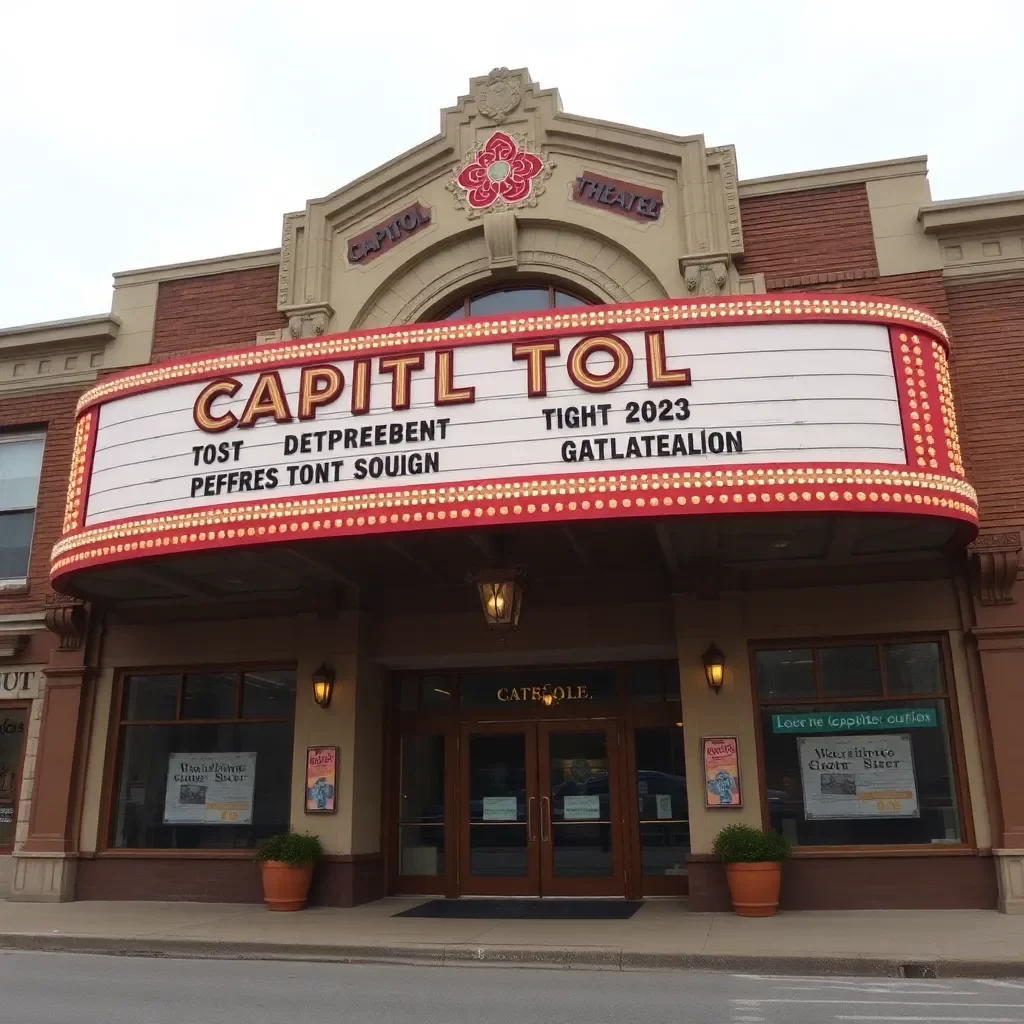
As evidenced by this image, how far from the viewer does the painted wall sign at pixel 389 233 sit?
14.9 metres

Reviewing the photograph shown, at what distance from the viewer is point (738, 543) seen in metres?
11.8

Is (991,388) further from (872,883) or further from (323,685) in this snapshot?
(323,685)

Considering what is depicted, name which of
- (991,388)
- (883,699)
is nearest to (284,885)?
(883,699)

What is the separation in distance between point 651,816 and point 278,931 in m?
5.16

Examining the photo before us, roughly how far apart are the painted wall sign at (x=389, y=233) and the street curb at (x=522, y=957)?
31.8 ft

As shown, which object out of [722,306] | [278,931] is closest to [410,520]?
[722,306]

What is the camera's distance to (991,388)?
1251 centimetres

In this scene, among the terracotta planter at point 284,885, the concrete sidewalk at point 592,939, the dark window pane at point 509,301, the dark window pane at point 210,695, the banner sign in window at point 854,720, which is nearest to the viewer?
the concrete sidewalk at point 592,939

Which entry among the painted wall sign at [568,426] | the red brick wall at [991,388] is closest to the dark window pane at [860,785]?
the red brick wall at [991,388]

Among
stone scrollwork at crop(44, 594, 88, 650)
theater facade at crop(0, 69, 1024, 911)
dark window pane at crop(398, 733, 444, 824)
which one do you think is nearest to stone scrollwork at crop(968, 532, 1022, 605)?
theater facade at crop(0, 69, 1024, 911)

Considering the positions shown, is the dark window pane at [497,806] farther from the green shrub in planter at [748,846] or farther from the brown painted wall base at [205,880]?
the green shrub in planter at [748,846]

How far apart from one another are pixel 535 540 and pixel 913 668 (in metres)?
4.97

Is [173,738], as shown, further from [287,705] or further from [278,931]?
[278,931]

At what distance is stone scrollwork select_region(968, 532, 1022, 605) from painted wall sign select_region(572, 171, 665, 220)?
628 centimetres
